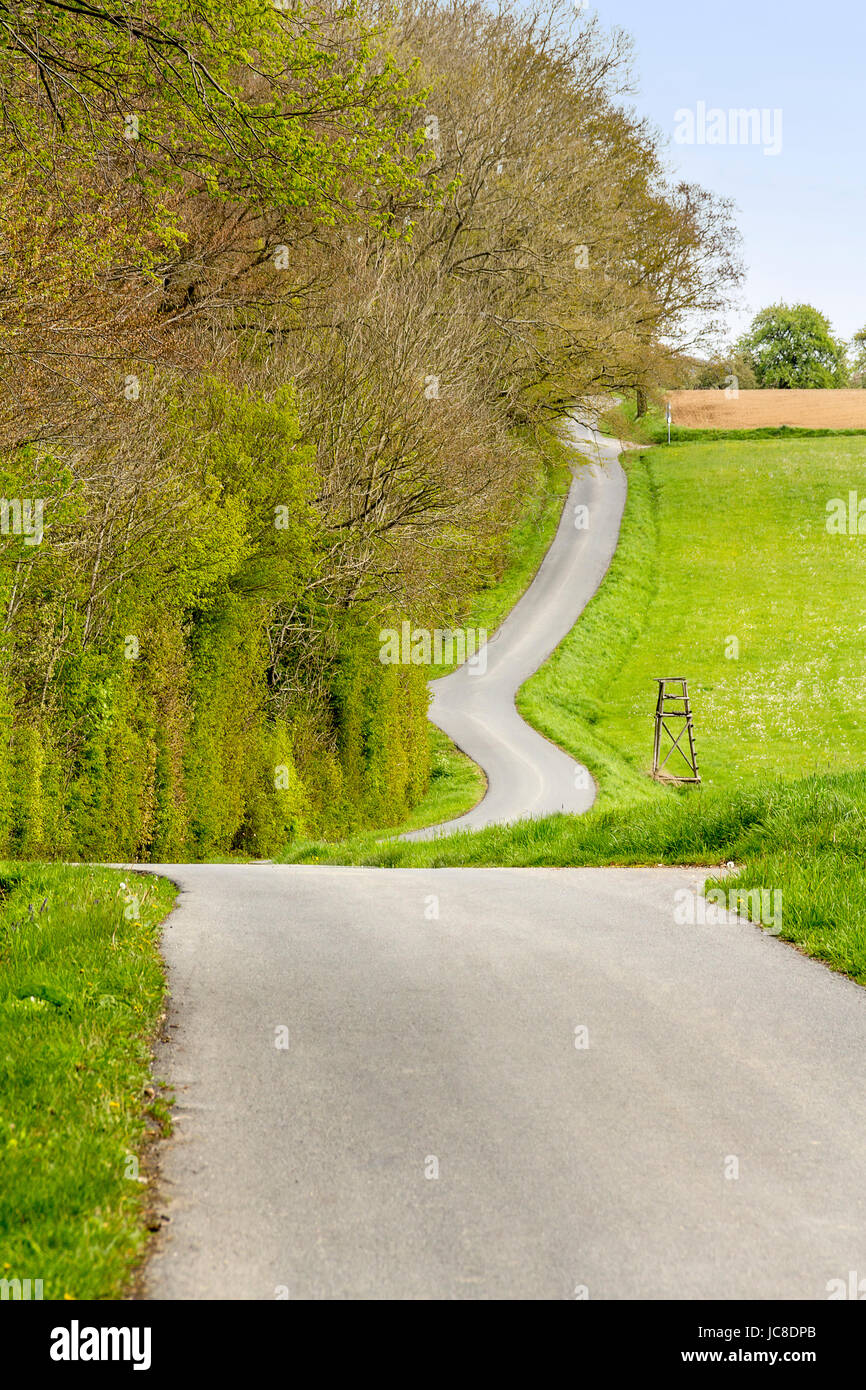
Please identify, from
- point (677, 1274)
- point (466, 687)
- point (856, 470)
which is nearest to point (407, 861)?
point (677, 1274)

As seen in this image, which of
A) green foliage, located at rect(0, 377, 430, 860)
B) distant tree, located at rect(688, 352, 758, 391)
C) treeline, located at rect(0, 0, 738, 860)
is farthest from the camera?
distant tree, located at rect(688, 352, 758, 391)

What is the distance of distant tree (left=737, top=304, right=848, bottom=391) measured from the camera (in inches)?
4284

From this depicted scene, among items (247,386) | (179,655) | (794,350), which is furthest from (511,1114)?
(794,350)

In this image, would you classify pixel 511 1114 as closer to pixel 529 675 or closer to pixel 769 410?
pixel 529 675

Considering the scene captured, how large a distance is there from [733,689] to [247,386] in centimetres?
2608

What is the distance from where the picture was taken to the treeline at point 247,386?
10289mm

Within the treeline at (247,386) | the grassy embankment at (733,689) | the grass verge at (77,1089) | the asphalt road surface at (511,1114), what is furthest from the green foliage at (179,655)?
the asphalt road surface at (511,1114)

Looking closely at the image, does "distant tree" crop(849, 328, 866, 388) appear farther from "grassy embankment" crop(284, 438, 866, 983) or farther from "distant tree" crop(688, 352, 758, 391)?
"grassy embankment" crop(284, 438, 866, 983)

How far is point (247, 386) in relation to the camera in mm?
21312

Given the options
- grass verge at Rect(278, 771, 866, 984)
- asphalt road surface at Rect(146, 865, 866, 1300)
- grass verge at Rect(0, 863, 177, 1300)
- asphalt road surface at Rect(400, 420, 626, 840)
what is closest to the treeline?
asphalt road surface at Rect(400, 420, 626, 840)

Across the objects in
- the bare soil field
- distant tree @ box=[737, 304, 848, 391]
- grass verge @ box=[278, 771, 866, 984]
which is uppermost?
distant tree @ box=[737, 304, 848, 391]

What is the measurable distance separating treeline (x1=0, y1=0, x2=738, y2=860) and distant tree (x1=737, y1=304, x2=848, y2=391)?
7780cm

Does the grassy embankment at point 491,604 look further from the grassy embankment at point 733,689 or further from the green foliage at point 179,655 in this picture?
the grassy embankment at point 733,689
